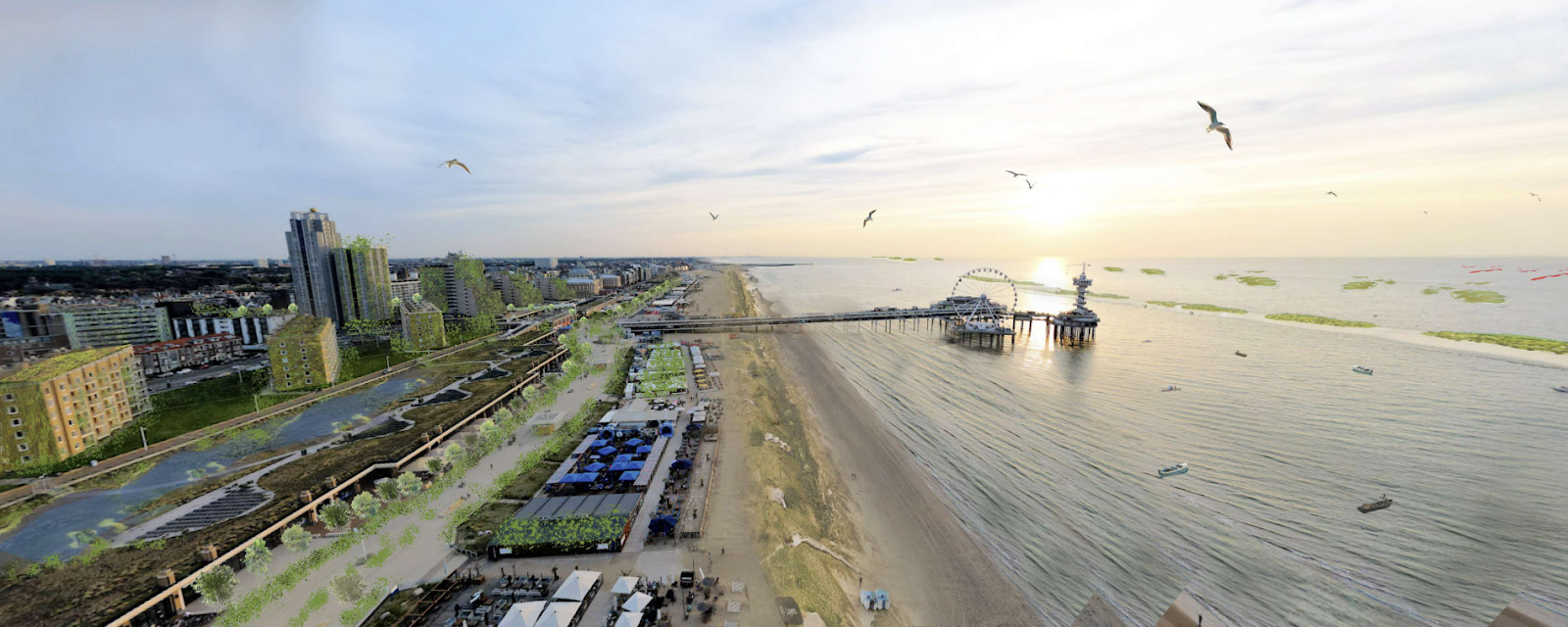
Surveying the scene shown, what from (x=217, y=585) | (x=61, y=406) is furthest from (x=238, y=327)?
(x=217, y=585)

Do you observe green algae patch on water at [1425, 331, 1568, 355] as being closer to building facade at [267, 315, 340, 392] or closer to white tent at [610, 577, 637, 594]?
white tent at [610, 577, 637, 594]

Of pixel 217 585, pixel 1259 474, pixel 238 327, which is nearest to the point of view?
pixel 217 585

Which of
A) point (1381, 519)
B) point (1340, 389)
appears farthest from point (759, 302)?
point (1381, 519)

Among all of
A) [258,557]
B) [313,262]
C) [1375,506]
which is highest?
[313,262]

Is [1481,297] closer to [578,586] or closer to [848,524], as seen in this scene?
[848,524]

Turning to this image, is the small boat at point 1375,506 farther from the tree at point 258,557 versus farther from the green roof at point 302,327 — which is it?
the green roof at point 302,327

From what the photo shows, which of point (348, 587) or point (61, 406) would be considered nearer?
point (348, 587)
